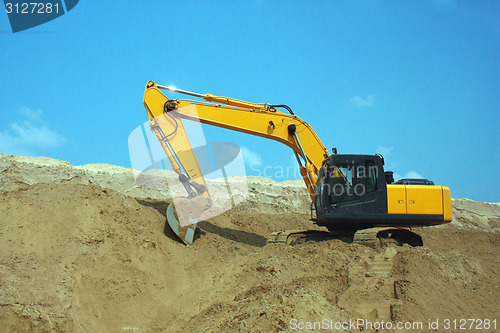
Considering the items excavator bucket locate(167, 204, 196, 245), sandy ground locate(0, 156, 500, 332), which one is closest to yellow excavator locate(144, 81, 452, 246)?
excavator bucket locate(167, 204, 196, 245)

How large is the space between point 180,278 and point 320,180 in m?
3.88

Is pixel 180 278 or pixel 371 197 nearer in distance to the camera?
pixel 180 278

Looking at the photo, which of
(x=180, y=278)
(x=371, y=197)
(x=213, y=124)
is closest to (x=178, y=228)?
(x=180, y=278)

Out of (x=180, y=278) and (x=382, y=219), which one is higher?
(x=382, y=219)

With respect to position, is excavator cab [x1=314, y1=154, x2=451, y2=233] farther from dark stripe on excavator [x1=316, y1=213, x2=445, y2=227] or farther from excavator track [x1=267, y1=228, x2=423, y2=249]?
excavator track [x1=267, y1=228, x2=423, y2=249]

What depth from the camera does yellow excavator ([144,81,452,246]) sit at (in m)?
9.70

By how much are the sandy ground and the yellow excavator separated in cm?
77

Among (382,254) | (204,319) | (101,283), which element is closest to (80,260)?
(101,283)

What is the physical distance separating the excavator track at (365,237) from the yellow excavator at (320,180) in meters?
0.02

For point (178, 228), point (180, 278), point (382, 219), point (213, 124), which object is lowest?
point (180, 278)

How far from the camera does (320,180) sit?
10125mm

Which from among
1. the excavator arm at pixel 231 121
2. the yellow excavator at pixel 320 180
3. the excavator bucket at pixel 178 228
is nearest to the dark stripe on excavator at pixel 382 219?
the yellow excavator at pixel 320 180

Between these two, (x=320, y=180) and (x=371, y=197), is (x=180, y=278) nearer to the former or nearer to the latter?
(x=320, y=180)

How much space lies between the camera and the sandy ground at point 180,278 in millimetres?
7090
